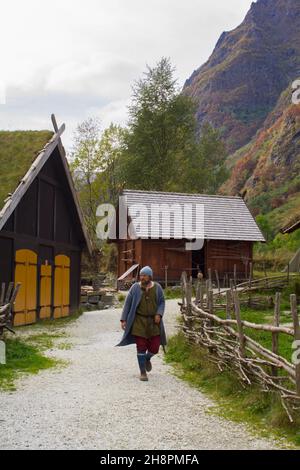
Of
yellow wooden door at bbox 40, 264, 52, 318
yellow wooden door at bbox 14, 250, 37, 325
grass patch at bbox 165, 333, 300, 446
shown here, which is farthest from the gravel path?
yellow wooden door at bbox 40, 264, 52, 318

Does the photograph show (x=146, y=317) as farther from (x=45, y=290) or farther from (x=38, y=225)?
(x=45, y=290)

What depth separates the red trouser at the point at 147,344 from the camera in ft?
26.7

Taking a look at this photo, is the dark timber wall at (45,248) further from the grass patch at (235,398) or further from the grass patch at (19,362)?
the grass patch at (235,398)

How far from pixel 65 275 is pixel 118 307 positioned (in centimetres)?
395

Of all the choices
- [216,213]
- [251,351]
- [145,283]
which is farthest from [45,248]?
[216,213]

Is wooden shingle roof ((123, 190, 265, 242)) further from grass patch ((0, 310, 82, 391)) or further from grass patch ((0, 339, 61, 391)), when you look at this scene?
grass patch ((0, 339, 61, 391))

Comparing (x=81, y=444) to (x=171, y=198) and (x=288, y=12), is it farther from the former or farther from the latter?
(x=288, y=12)

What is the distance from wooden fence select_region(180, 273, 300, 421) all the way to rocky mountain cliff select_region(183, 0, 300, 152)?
93.0m

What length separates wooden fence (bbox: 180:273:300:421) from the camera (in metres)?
5.69

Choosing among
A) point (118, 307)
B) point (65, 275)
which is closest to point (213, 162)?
point (118, 307)

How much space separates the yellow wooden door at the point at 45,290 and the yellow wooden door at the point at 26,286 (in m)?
0.50

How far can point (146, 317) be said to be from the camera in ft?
27.0

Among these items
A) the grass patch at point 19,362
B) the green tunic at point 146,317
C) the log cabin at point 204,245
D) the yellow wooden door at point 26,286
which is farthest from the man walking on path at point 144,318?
the log cabin at point 204,245

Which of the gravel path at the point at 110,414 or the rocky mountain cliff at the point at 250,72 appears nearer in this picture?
the gravel path at the point at 110,414
